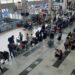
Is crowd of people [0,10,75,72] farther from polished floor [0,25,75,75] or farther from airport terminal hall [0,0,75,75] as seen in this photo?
polished floor [0,25,75,75]

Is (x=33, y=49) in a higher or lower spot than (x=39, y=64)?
higher

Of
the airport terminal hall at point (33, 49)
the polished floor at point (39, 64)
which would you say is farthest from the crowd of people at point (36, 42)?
the polished floor at point (39, 64)

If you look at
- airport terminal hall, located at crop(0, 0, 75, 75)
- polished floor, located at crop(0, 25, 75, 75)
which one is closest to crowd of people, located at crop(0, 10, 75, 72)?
airport terminal hall, located at crop(0, 0, 75, 75)

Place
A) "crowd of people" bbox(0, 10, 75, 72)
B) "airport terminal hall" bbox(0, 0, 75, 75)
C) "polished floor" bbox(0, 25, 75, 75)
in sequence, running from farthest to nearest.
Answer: "crowd of people" bbox(0, 10, 75, 72) < "airport terminal hall" bbox(0, 0, 75, 75) < "polished floor" bbox(0, 25, 75, 75)

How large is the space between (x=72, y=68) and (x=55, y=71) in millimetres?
1423

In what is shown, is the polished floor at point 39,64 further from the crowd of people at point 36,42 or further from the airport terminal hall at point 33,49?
the crowd of people at point 36,42

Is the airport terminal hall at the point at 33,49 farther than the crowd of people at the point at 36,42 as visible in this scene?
No

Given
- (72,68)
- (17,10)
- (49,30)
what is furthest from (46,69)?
(17,10)

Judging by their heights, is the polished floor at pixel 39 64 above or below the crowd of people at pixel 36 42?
below

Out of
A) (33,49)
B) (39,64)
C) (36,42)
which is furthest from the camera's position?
(36,42)

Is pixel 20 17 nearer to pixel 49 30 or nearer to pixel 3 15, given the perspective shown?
pixel 3 15

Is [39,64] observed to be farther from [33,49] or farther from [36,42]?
[36,42]

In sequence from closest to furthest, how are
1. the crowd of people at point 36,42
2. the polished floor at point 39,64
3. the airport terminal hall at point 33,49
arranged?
the polished floor at point 39,64 → the airport terminal hall at point 33,49 → the crowd of people at point 36,42

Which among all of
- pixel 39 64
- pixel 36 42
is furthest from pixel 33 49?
pixel 39 64
